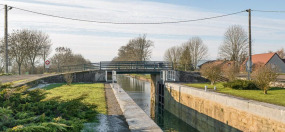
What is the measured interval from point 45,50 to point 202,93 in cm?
3658

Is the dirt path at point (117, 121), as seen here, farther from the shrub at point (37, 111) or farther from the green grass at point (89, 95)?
the shrub at point (37, 111)

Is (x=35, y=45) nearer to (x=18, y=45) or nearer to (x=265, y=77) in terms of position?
(x=18, y=45)

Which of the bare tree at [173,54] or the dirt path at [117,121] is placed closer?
the dirt path at [117,121]

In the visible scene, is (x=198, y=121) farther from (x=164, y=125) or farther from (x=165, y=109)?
(x=165, y=109)

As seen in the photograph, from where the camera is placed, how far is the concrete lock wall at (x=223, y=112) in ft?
30.9

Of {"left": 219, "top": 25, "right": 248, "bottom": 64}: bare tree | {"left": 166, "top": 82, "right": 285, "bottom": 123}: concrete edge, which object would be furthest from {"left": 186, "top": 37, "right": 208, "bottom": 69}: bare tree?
{"left": 166, "top": 82, "right": 285, "bottom": 123}: concrete edge

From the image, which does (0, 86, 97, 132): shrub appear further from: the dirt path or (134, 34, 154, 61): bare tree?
(134, 34, 154, 61): bare tree

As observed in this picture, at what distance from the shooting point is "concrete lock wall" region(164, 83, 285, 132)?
942 cm

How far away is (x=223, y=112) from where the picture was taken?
1288cm

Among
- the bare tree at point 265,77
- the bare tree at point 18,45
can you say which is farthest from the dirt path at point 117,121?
the bare tree at point 18,45

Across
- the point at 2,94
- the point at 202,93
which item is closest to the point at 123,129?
the point at 2,94

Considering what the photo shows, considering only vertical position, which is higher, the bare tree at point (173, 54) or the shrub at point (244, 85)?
the bare tree at point (173, 54)

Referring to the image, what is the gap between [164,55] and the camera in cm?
7119

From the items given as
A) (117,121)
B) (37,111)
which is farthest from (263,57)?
(37,111)
